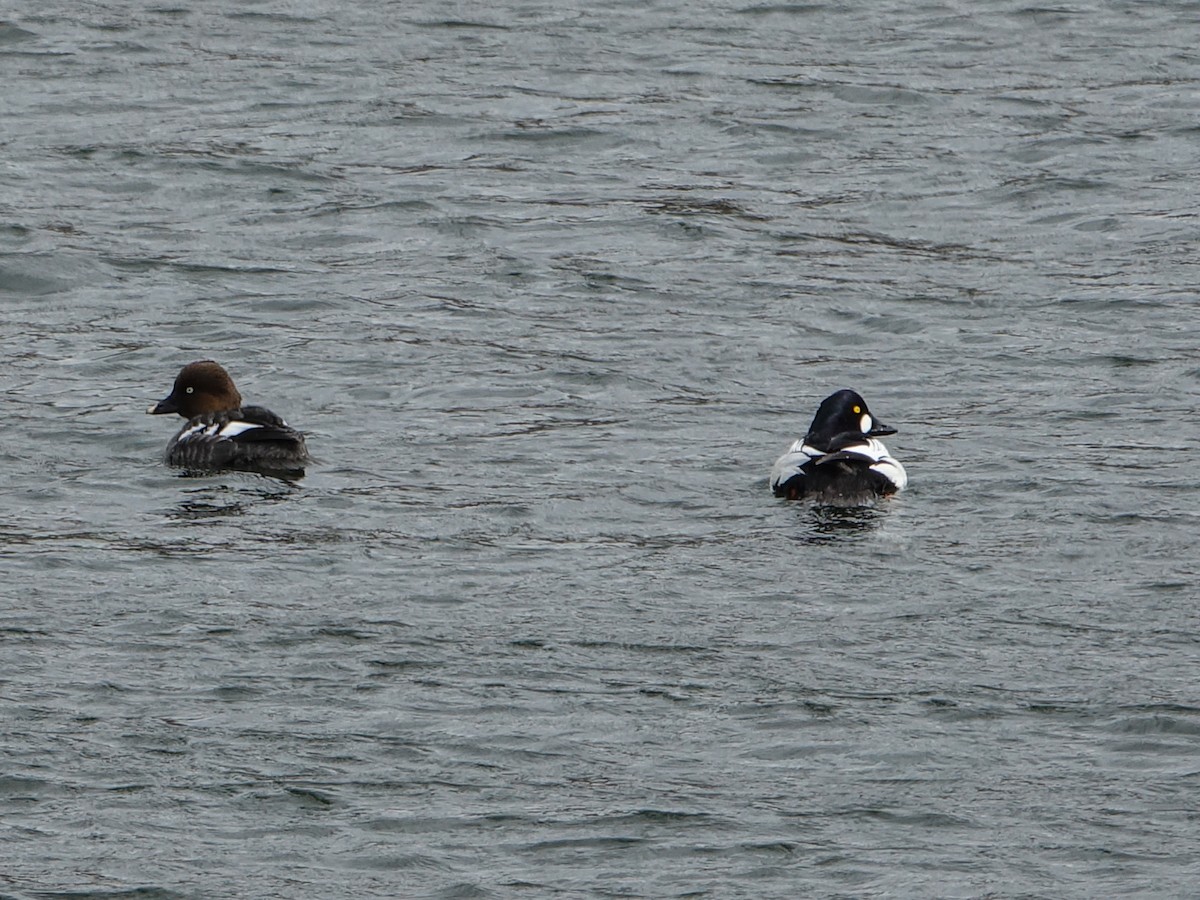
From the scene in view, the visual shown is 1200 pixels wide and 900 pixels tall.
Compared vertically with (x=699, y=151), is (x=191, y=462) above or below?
below

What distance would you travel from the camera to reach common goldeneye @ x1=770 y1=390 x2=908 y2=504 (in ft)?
44.0

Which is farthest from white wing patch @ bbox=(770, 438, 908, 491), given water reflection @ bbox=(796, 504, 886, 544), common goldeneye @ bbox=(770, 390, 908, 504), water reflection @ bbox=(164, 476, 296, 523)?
water reflection @ bbox=(164, 476, 296, 523)

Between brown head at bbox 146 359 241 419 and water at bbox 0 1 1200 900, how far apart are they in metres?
0.39

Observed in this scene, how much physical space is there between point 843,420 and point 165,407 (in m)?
4.13

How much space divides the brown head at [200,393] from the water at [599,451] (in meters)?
0.39

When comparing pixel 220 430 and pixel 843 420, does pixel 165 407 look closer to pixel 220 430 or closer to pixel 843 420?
pixel 220 430

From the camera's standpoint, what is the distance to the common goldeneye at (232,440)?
13938mm

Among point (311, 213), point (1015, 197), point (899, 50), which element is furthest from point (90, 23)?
point (1015, 197)

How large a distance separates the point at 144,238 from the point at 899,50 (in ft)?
28.3

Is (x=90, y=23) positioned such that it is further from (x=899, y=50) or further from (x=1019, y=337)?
(x=1019, y=337)

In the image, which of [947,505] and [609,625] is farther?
[947,505]

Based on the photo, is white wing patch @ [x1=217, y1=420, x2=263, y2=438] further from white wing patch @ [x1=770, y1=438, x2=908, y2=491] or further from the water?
white wing patch @ [x1=770, y1=438, x2=908, y2=491]

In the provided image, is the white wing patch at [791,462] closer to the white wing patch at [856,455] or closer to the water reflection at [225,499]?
the white wing patch at [856,455]

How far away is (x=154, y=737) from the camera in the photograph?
9.57 meters
